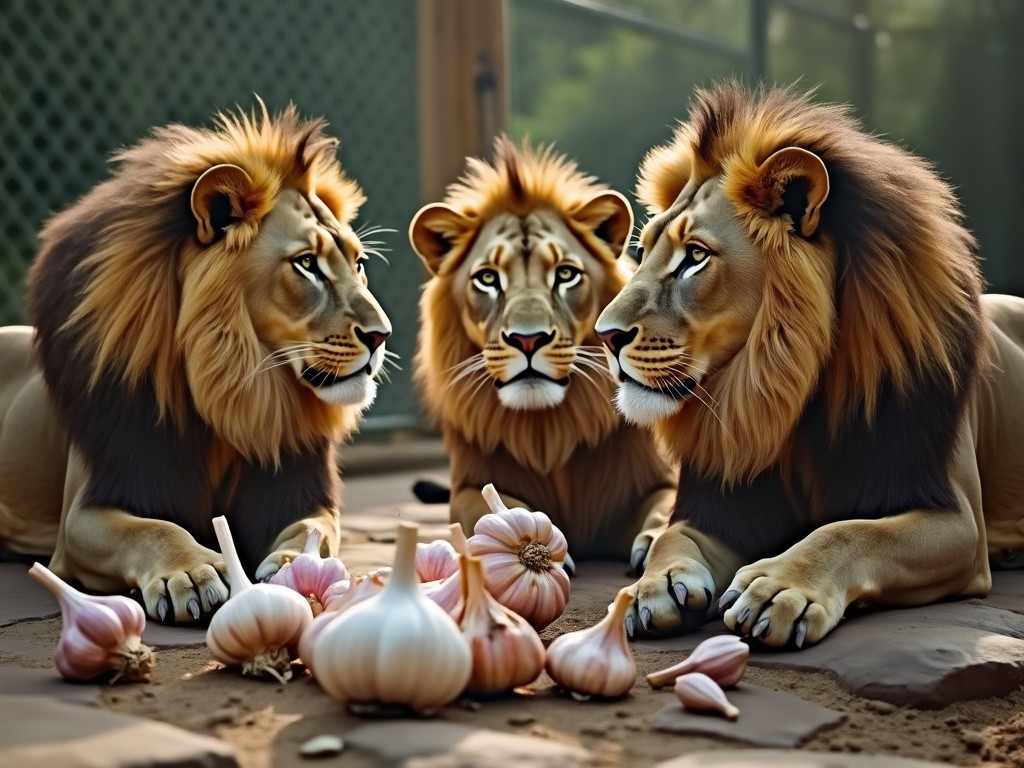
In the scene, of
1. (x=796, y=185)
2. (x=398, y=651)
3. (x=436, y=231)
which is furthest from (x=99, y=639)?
(x=436, y=231)

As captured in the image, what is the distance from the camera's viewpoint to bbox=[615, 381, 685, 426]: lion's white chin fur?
3.41 m

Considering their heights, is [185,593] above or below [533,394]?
below

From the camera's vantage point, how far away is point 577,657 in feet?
8.76

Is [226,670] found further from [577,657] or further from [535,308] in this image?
[535,308]

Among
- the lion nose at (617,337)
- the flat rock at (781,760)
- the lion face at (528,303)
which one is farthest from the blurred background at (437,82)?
the flat rock at (781,760)

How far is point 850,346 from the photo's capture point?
3268mm

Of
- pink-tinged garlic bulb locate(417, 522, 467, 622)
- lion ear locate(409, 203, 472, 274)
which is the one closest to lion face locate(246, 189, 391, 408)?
lion ear locate(409, 203, 472, 274)

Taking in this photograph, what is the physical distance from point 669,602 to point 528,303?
1245 millimetres

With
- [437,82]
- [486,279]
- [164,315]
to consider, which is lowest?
[164,315]

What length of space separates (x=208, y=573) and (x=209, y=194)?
1.10 m

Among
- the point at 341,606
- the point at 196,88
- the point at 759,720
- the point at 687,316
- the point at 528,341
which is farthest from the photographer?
the point at 196,88

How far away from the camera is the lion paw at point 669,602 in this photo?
3.15m

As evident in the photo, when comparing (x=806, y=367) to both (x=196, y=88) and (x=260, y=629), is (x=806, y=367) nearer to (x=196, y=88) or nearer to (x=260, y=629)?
(x=260, y=629)

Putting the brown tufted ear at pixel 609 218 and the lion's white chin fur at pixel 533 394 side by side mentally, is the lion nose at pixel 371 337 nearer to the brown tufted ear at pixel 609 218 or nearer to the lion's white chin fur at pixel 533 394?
the lion's white chin fur at pixel 533 394
